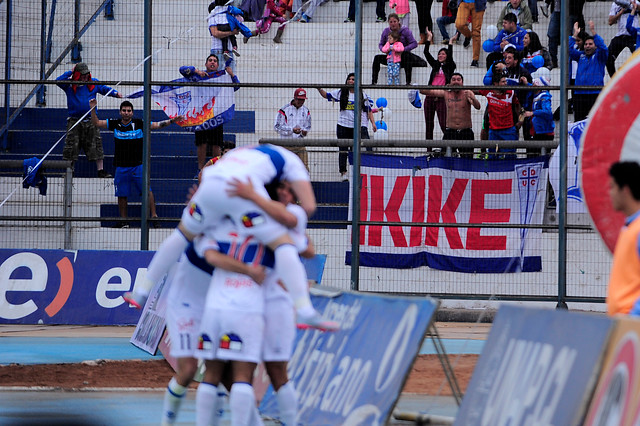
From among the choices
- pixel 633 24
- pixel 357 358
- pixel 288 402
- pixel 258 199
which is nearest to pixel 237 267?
pixel 258 199

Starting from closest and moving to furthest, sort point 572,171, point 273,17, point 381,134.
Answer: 1. point 572,171
2. point 381,134
3. point 273,17

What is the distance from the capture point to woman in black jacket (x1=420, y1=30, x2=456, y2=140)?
14.4 metres

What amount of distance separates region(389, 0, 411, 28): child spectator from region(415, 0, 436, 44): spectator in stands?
0.77ft

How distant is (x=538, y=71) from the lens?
1548cm

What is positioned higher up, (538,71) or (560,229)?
(538,71)

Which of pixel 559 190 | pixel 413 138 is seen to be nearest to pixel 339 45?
pixel 413 138

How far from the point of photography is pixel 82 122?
50.2 feet

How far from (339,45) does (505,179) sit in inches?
136

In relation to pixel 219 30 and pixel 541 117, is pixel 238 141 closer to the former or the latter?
pixel 219 30

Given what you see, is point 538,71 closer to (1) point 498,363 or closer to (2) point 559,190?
(2) point 559,190

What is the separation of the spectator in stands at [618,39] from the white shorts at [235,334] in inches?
386

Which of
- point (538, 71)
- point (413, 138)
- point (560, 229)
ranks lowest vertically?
point (560, 229)

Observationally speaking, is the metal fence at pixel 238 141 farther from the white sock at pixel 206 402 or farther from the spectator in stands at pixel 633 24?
the white sock at pixel 206 402

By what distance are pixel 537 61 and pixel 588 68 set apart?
4.74 ft
